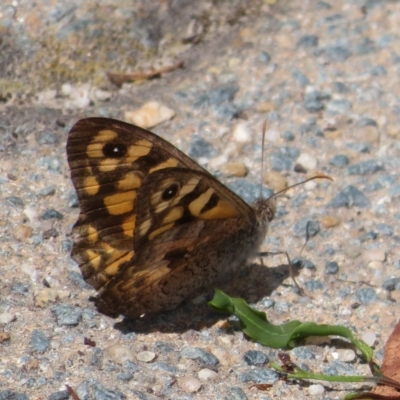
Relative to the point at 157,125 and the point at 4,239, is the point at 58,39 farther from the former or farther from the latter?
the point at 4,239

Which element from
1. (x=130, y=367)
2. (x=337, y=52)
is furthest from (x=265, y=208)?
(x=337, y=52)

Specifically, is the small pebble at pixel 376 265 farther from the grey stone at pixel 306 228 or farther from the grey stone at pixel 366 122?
the grey stone at pixel 366 122

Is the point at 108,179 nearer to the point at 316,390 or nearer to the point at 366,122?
the point at 316,390

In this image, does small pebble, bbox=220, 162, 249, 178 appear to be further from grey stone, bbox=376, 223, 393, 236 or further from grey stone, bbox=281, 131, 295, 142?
grey stone, bbox=376, 223, 393, 236

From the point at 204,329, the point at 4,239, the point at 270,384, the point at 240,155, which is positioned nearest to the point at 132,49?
the point at 240,155

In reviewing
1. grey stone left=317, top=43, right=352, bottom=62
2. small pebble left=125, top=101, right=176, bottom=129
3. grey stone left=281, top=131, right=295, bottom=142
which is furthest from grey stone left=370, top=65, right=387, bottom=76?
small pebble left=125, top=101, right=176, bottom=129

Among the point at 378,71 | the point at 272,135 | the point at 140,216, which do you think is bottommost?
the point at 272,135
